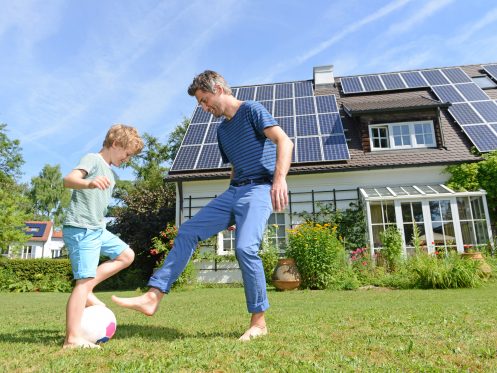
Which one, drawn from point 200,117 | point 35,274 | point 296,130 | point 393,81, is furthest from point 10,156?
point 393,81

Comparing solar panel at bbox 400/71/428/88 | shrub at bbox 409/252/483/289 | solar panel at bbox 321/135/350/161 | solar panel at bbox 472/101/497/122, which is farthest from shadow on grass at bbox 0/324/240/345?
solar panel at bbox 400/71/428/88

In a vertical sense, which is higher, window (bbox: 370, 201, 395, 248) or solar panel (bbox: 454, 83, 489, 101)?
solar panel (bbox: 454, 83, 489, 101)

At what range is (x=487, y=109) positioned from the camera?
14.3 meters

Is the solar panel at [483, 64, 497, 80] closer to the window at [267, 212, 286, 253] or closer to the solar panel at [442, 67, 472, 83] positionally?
the solar panel at [442, 67, 472, 83]

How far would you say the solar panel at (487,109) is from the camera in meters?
13.7

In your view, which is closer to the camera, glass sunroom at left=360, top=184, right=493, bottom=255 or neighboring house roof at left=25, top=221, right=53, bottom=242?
glass sunroom at left=360, top=184, right=493, bottom=255

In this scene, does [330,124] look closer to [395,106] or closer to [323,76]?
[395,106]

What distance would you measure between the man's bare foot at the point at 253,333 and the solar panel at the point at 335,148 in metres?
10.1

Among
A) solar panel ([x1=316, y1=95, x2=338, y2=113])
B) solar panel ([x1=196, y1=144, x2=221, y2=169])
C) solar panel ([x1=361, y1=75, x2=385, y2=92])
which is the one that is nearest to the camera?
solar panel ([x1=196, y1=144, x2=221, y2=169])

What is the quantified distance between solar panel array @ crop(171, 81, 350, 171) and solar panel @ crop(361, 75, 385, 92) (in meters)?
1.95

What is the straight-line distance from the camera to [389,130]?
13914 mm

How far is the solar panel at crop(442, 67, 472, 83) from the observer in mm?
16719

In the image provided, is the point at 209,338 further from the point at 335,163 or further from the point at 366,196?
the point at 335,163

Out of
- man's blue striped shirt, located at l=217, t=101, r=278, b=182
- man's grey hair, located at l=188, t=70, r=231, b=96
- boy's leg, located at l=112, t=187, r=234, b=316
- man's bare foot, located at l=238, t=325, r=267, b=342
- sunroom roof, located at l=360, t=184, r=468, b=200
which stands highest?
sunroom roof, located at l=360, t=184, r=468, b=200
